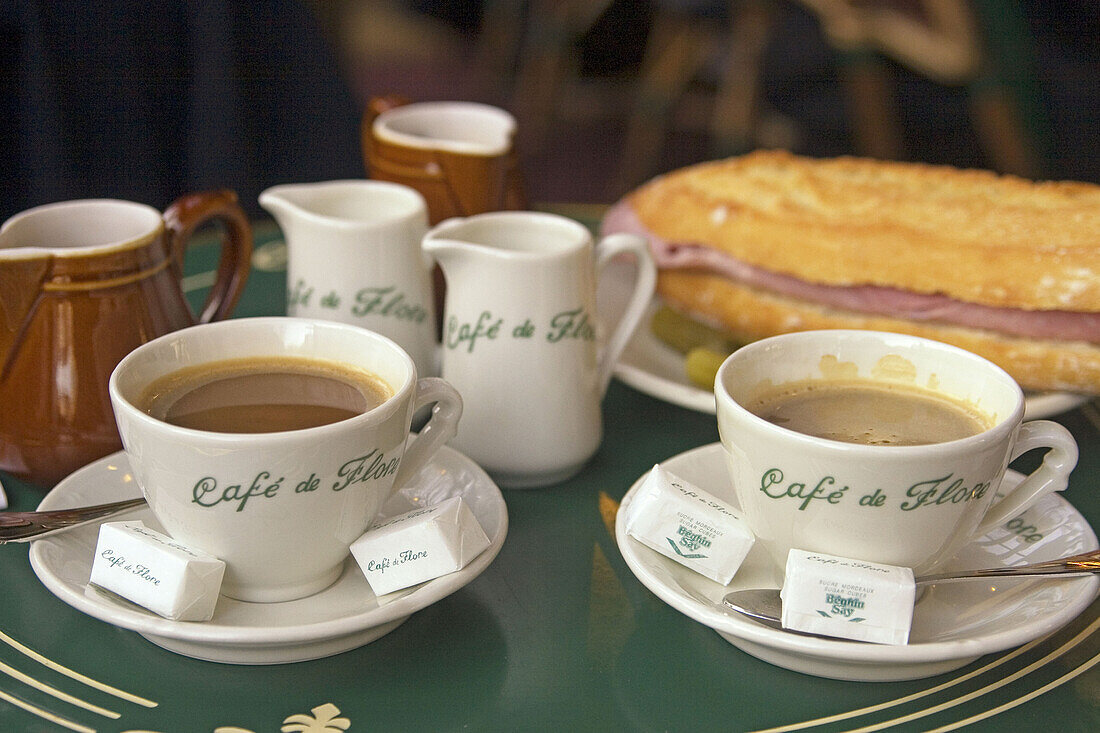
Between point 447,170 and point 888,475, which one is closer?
point 888,475

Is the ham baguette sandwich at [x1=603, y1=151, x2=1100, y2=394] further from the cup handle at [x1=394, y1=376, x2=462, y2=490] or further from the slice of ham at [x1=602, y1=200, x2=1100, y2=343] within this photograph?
the cup handle at [x1=394, y1=376, x2=462, y2=490]

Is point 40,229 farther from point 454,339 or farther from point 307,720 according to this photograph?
point 307,720

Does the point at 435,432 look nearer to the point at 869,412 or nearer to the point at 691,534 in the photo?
the point at 691,534

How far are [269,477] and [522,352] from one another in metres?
0.35

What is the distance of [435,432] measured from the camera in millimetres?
974

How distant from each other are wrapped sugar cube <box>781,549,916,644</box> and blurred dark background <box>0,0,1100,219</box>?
2.15 m

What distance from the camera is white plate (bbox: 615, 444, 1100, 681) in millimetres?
781

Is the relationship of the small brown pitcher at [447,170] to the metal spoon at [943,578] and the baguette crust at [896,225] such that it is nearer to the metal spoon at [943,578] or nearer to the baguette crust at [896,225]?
the baguette crust at [896,225]

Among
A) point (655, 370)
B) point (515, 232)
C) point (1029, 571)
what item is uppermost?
point (515, 232)

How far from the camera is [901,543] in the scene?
0.85 meters

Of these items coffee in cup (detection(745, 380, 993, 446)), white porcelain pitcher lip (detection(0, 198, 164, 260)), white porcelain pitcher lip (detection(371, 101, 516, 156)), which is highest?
white porcelain pitcher lip (detection(371, 101, 516, 156))

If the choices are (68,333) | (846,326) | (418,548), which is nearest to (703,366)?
(846,326)

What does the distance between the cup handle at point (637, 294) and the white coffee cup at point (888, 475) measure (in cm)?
26

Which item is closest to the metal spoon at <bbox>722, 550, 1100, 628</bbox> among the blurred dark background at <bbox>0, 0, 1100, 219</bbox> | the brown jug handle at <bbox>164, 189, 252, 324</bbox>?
the brown jug handle at <bbox>164, 189, 252, 324</bbox>
